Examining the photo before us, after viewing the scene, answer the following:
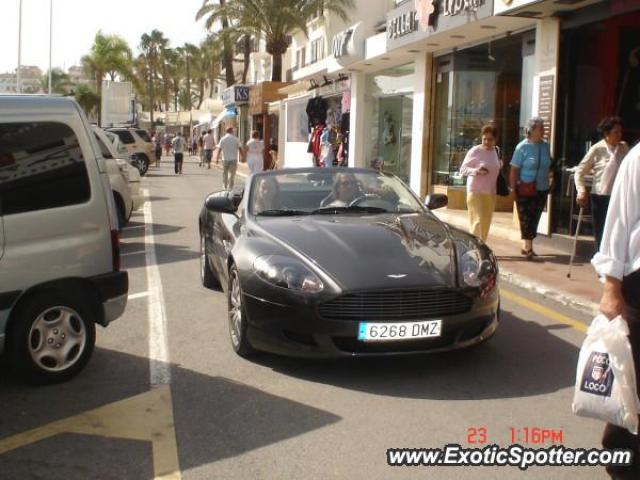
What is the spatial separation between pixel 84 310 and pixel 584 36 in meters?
8.85

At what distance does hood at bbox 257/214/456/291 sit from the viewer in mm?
5004

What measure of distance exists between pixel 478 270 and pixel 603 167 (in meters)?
3.90

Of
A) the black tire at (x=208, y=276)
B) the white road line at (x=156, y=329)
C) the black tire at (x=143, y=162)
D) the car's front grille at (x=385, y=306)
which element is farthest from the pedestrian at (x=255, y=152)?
the car's front grille at (x=385, y=306)

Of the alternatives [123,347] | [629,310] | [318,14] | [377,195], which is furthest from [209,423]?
[318,14]

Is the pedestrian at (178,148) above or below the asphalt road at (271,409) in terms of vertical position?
above

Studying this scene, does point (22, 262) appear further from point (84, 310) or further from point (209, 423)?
point (209, 423)

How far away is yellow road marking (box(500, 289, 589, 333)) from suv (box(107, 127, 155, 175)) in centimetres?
2392

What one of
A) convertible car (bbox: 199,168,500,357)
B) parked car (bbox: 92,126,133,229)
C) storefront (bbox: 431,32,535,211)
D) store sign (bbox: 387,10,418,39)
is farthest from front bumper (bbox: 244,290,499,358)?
store sign (bbox: 387,10,418,39)

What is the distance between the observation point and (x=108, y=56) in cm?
6234

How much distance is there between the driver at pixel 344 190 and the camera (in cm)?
663

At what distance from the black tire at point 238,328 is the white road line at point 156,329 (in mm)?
503

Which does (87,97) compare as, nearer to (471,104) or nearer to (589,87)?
(471,104)

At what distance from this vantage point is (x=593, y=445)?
405cm

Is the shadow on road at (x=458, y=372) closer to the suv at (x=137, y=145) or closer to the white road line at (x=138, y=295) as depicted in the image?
the white road line at (x=138, y=295)
